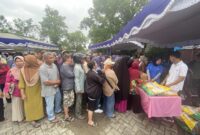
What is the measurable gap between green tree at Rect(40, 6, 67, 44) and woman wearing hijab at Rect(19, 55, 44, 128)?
135 feet

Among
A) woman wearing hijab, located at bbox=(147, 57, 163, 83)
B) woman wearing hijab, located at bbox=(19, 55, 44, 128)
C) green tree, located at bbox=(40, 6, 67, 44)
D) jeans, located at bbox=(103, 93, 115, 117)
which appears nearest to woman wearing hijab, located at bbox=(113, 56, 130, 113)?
jeans, located at bbox=(103, 93, 115, 117)

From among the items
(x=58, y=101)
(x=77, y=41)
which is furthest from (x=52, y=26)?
(x=58, y=101)

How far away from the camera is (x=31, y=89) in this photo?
2.94 meters

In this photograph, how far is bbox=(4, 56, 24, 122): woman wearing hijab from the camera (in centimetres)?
300

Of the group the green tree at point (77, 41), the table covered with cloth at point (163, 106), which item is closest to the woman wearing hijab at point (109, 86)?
the table covered with cloth at point (163, 106)

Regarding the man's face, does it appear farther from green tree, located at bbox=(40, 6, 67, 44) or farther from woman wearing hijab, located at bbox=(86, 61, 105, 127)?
green tree, located at bbox=(40, 6, 67, 44)

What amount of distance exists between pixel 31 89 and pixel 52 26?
42834mm

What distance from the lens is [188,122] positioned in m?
2.73

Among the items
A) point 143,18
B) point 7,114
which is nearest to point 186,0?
point 143,18

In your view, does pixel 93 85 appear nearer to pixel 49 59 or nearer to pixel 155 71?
pixel 49 59

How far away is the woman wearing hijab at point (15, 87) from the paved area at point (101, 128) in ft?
0.99

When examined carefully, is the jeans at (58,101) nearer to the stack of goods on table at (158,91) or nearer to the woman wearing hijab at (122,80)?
the woman wearing hijab at (122,80)

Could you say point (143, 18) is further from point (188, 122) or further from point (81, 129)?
point (81, 129)

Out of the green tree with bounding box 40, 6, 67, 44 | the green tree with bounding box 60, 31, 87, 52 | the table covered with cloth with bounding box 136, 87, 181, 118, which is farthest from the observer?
the green tree with bounding box 60, 31, 87, 52
